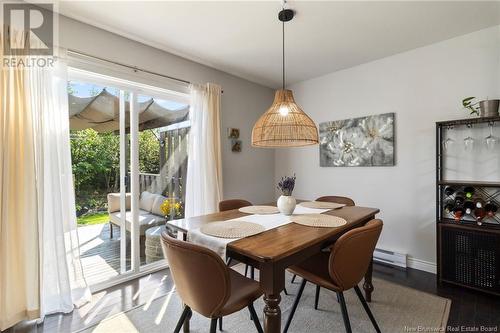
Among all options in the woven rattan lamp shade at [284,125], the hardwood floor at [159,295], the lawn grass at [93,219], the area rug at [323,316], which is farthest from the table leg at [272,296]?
the lawn grass at [93,219]

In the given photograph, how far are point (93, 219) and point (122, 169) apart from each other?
57 cm

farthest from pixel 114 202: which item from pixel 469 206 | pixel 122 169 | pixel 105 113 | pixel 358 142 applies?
pixel 469 206

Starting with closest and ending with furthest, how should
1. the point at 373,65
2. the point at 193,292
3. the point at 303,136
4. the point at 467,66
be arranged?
the point at 193,292 < the point at 303,136 < the point at 467,66 < the point at 373,65

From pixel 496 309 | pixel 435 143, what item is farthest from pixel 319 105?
pixel 496 309

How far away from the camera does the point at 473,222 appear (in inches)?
93.7

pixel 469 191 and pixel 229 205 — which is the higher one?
pixel 469 191

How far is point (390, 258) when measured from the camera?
9.89 ft

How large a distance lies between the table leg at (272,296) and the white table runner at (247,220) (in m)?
0.27

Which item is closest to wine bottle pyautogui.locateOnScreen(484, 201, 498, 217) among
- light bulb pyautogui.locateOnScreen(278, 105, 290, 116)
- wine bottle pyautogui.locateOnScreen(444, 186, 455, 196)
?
wine bottle pyautogui.locateOnScreen(444, 186, 455, 196)

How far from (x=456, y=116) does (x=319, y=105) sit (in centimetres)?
165

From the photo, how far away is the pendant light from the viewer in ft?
6.41

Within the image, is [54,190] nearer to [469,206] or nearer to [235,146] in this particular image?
[235,146]

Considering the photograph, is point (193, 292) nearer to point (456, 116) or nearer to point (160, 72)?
point (160, 72)

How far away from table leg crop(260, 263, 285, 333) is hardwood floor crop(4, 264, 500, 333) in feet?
4.68
